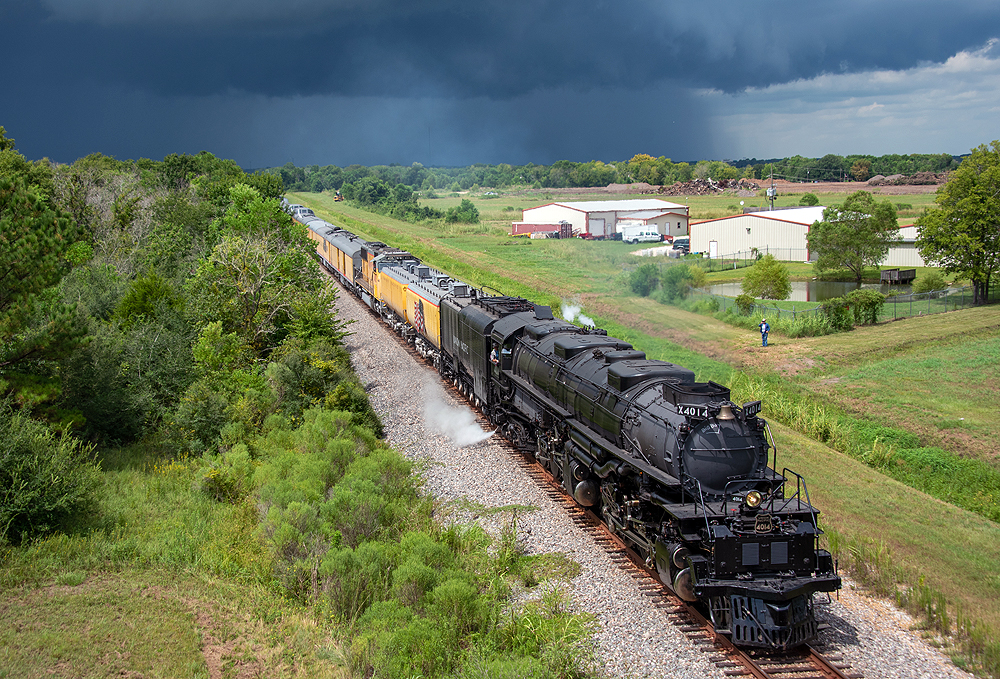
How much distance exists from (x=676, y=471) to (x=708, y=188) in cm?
10680

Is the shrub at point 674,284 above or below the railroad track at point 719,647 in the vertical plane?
above

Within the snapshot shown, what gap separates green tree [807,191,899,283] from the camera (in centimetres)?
5141

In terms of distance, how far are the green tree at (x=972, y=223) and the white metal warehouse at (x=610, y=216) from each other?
103ft

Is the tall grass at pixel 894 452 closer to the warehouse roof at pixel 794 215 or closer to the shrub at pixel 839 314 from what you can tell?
the shrub at pixel 839 314

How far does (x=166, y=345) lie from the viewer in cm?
2800

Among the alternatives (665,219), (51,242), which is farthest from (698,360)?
(665,219)

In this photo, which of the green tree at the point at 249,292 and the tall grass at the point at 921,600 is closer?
the tall grass at the point at 921,600

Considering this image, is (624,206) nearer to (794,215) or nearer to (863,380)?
(794,215)

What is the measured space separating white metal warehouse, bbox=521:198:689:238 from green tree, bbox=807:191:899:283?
2289 centimetres

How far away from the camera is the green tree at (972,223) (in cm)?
4238

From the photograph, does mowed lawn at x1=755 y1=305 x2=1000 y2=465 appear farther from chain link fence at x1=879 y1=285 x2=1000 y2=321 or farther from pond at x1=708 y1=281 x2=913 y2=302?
pond at x1=708 y1=281 x2=913 y2=302

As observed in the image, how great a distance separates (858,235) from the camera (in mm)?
51625

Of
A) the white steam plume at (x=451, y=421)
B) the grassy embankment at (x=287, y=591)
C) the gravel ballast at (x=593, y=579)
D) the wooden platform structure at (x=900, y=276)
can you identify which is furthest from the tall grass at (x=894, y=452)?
the wooden platform structure at (x=900, y=276)

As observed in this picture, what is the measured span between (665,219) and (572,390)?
61.8 meters
